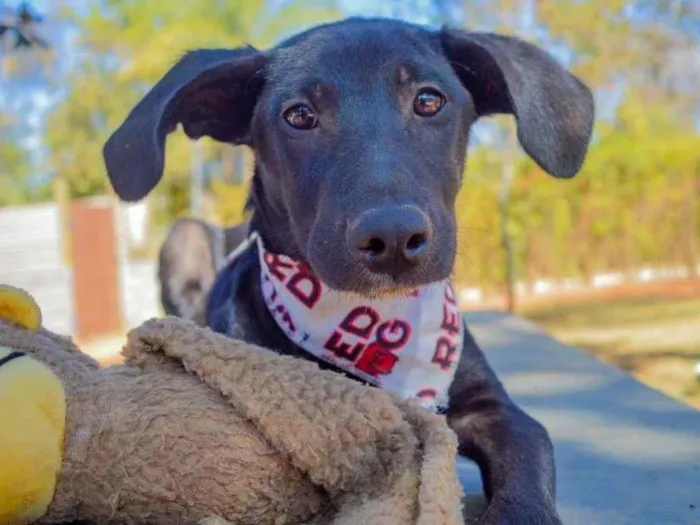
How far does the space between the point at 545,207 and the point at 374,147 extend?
41.4 ft

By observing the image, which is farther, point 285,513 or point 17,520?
point 285,513

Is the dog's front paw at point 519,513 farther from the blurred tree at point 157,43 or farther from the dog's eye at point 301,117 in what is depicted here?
the blurred tree at point 157,43

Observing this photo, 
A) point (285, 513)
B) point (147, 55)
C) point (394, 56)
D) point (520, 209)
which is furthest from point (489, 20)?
point (285, 513)

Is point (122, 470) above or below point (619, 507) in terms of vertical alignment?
above

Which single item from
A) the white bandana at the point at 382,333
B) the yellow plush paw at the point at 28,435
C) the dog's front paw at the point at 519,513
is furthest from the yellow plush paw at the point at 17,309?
the dog's front paw at the point at 519,513

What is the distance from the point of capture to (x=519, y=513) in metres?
1.71

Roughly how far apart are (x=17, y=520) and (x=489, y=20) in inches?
592

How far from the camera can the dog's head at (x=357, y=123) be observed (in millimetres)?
2004

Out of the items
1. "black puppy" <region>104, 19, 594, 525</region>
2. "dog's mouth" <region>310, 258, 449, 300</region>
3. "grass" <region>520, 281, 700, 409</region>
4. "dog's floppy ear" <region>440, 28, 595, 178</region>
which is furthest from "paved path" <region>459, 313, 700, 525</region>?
"grass" <region>520, 281, 700, 409</region>

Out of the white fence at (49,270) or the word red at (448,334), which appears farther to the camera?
the white fence at (49,270)

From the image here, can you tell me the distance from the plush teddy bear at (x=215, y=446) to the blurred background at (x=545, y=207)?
607cm

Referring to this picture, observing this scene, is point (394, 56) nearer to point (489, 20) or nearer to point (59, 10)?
point (489, 20)

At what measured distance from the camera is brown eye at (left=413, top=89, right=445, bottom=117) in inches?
91.4

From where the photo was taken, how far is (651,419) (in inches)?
115
